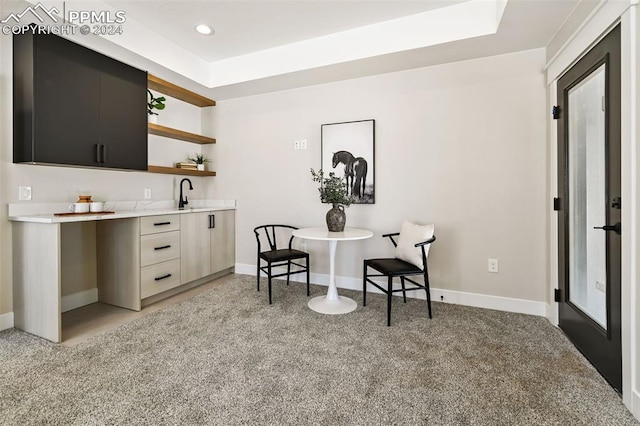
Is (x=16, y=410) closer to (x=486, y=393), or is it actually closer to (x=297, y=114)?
(x=486, y=393)

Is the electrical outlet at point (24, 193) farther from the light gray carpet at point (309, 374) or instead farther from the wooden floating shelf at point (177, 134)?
the wooden floating shelf at point (177, 134)

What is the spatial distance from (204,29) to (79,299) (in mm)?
2820

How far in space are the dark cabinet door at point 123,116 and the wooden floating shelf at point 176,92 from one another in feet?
0.49

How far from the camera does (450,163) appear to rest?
289 cm

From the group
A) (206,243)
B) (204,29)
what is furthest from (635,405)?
(204,29)

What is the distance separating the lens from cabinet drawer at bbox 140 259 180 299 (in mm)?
2748

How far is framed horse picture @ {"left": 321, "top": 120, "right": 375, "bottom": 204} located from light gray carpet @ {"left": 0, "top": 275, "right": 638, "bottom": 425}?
136cm

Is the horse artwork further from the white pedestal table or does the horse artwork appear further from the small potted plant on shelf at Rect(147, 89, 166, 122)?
the small potted plant on shelf at Rect(147, 89, 166, 122)

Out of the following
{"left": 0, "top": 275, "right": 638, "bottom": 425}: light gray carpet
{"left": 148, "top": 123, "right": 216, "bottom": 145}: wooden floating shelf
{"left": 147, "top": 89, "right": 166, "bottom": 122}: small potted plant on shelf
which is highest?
{"left": 147, "top": 89, "right": 166, "bottom": 122}: small potted plant on shelf

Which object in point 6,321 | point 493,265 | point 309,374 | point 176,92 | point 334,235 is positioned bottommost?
point 309,374

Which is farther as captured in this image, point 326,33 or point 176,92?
point 176,92

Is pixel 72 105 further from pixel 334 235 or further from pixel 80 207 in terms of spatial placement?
pixel 334 235

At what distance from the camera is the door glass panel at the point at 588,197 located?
5.89 ft

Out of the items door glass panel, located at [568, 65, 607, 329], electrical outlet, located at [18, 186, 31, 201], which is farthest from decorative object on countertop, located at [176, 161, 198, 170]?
door glass panel, located at [568, 65, 607, 329]
